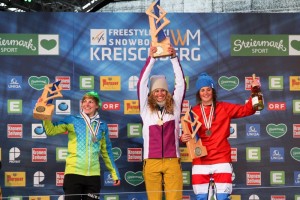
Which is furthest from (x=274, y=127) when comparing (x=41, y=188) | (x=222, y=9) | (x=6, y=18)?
(x=222, y=9)

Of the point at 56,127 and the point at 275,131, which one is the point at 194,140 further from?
the point at 275,131

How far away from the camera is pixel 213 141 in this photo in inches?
189

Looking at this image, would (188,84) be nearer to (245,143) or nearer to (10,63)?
(245,143)

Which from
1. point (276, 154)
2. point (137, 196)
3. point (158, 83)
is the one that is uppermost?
point (158, 83)

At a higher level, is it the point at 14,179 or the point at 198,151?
the point at 198,151

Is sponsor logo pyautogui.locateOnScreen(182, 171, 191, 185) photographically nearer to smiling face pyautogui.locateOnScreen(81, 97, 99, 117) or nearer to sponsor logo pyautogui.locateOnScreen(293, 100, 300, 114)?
sponsor logo pyautogui.locateOnScreen(293, 100, 300, 114)

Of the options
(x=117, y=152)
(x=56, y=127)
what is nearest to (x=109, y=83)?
(x=117, y=152)

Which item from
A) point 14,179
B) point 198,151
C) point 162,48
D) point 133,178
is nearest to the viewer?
point 198,151

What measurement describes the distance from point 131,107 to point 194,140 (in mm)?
1472

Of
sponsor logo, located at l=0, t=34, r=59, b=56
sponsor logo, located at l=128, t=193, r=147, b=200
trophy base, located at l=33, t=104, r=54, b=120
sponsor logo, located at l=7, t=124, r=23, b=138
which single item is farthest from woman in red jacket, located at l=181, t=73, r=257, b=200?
sponsor logo, located at l=7, t=124, r=23, b=138

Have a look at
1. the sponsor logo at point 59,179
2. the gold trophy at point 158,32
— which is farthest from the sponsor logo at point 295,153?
the sponsor logo at point 59,179

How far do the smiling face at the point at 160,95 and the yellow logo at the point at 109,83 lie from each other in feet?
3.54

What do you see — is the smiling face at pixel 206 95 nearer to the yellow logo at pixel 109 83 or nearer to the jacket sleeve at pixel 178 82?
the jacket sleeve at pixel 178 82

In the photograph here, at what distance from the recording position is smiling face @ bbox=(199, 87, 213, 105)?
491cm
